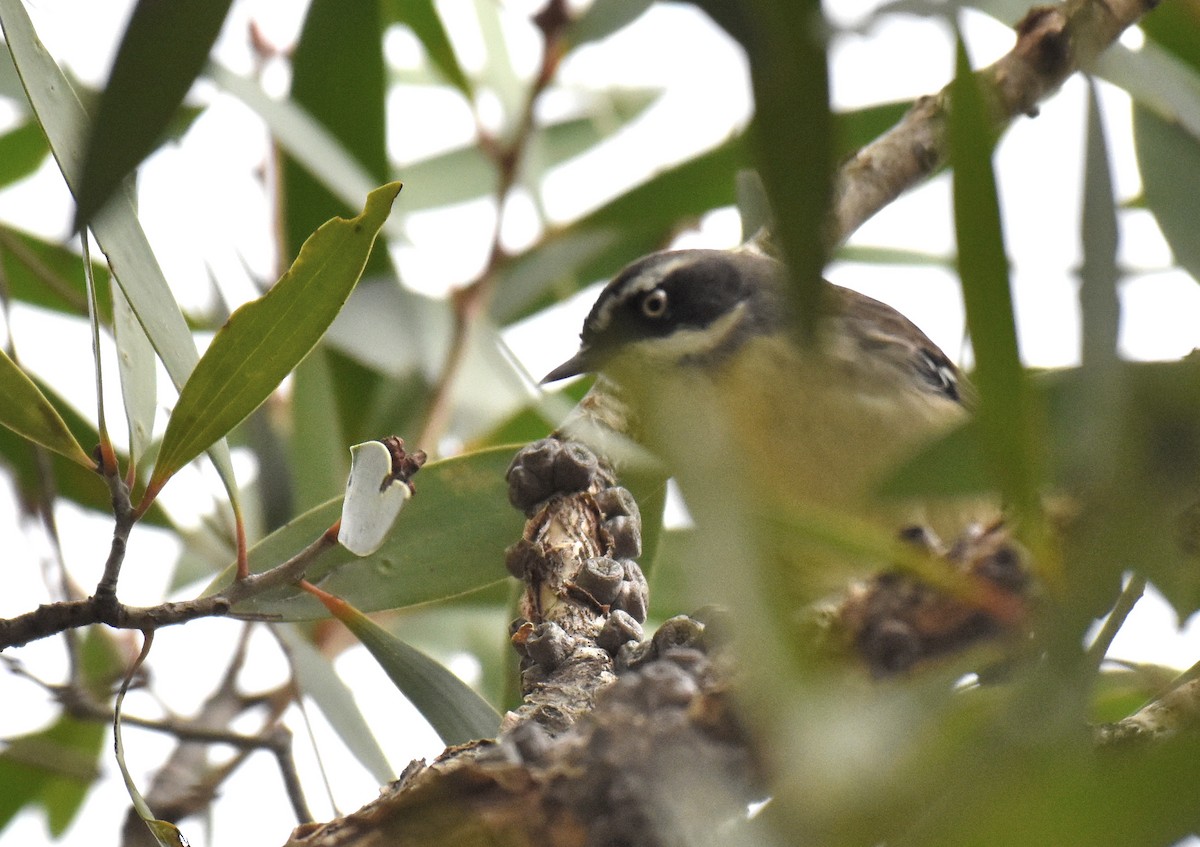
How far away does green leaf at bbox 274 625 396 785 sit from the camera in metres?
2.41

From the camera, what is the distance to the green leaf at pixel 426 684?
195cm

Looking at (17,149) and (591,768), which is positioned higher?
(17,149)

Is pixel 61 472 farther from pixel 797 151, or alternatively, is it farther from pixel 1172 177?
pixel 797 151

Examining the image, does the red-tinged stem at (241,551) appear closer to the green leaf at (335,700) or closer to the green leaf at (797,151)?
the green leaf at (335,700)

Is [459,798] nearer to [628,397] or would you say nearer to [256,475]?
[628,397]

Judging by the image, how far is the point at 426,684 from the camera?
6.51ft

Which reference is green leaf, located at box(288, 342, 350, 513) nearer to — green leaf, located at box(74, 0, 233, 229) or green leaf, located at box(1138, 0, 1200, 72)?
green leaf, located at box(1138, 0, 1200, 72)

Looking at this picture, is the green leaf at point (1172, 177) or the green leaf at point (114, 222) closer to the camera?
the green leaf at point (114, 222)

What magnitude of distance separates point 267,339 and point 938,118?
1.53 meters

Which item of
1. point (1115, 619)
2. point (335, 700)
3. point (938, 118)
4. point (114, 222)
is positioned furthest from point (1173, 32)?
point (335, 700)

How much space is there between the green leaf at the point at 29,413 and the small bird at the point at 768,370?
1020mm

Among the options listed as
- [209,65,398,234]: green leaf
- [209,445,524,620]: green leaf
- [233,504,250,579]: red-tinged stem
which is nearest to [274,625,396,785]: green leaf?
[209,445,524,620]: green leaf

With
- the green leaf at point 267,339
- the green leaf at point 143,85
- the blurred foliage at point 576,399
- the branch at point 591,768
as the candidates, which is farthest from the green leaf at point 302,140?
the green leaf at point 143,85

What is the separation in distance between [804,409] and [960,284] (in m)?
1.95
